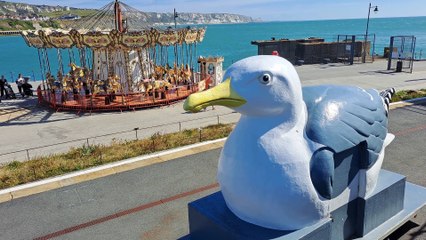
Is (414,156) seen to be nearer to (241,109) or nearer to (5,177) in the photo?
(241,109)

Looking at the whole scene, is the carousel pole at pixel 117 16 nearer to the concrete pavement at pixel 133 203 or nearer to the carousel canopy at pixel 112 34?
the carousel canopy at pixel 112 34

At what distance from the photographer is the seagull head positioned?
4.68 meters

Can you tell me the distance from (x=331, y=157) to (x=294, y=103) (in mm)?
1037

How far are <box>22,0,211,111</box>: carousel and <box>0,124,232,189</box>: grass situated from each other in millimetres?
6434

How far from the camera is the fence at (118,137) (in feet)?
41.8

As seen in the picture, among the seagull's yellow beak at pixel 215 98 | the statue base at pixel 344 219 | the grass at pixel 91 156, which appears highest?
the seagull's yellow beak at pixel 215 98

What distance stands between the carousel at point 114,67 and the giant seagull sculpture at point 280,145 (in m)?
14.4

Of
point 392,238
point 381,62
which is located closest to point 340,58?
point 381,62

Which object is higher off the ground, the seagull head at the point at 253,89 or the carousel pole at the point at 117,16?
the carousel pole at the point at 117,16

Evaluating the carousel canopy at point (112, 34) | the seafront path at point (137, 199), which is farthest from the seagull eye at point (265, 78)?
the carousel canopy at point (112, 34)

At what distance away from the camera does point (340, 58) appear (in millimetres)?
36406

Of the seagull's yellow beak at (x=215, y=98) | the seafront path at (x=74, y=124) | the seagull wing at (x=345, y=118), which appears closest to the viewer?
the seagull's yellow beak at (x=215, y=98)

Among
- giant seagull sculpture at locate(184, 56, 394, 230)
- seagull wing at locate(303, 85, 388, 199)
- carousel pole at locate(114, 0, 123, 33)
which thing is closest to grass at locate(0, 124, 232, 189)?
giant seagull sculpture at locate(184, 56, 394, 230)

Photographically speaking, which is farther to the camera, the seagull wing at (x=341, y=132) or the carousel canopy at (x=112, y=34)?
the carousel canopy at (x=112, y=34)
